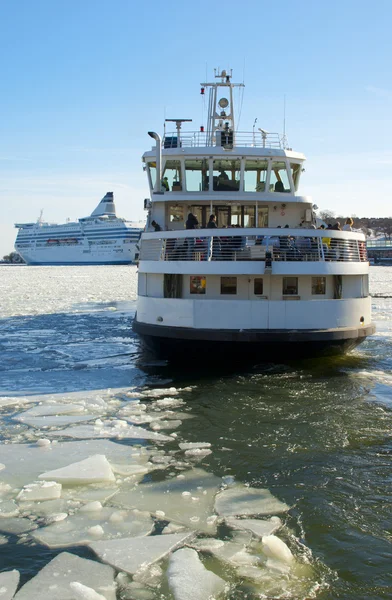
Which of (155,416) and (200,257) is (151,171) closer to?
Result: (200,257)

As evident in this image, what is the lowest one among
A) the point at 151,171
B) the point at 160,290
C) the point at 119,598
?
the point at 119,598

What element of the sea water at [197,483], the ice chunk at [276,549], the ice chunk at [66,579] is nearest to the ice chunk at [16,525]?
the sea water at [197,483]

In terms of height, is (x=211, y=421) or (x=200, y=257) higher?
(x=200, y=257)

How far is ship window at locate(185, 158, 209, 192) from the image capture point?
16.3m

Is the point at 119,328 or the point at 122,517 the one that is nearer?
the point at 122,517

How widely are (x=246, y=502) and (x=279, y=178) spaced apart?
1166cm

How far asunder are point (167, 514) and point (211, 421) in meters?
3.44

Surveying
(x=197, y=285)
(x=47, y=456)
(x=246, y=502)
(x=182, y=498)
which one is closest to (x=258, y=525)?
(x=246, y=502)

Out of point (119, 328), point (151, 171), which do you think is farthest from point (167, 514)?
point (119, 328)

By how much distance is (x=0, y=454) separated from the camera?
791 cm

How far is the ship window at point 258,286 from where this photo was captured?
44.7 feet

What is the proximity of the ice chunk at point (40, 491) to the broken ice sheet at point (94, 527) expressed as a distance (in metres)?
0.52

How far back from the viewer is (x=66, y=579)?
5.04 meters

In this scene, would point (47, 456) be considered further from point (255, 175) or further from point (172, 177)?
point (255, 175)
